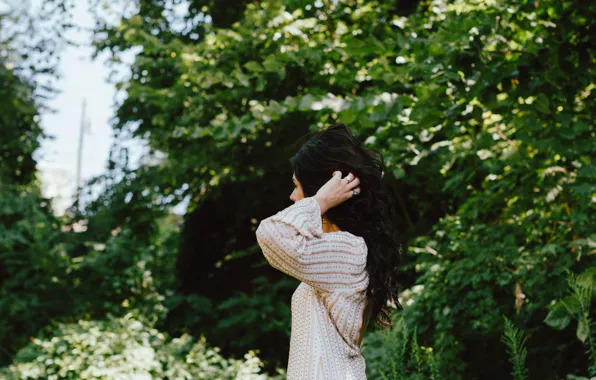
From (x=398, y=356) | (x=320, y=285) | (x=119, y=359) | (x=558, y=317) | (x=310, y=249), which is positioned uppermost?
(x=310, y=249)

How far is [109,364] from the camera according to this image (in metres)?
5.74

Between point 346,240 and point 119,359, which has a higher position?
point 346,240

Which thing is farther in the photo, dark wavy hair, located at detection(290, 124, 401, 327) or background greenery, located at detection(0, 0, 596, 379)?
background greenery, located at detection(0, 0, 596, 379)

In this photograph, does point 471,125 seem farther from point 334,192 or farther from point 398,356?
point 334,192

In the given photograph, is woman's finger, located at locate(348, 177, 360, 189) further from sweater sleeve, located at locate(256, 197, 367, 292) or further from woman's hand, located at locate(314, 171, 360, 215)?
sweater sleeve, located at locate(256, 197, 367, 292)

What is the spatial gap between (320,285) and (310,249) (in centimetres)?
12

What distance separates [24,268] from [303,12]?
228 inches

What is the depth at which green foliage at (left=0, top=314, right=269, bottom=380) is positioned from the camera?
5.74 meters

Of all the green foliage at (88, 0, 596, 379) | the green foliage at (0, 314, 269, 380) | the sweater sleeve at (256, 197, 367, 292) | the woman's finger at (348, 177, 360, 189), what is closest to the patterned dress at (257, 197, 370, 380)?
the sweater sleeve at (256, 197, 367, 292)

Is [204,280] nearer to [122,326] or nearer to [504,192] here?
[122,326]

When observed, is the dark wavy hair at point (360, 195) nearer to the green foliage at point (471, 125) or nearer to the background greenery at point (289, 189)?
the background greenery at point (289, 189)

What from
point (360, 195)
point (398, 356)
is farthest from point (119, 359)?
point (360, 195)

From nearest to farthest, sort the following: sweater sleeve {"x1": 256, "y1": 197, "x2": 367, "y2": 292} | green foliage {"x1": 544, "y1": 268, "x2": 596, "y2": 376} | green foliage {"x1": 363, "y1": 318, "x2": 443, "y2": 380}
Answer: sweater sleeve {"x1": 256, "y1": 197, "x2": 367, "y2": 292} < green foliage {"x1": 544, "y1": 268, "x2": 596, "y2": 376} < green foliage {"x1": 363, "y1": 318, "x2": 443, "y2": 380}

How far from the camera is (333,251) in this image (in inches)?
76.6
